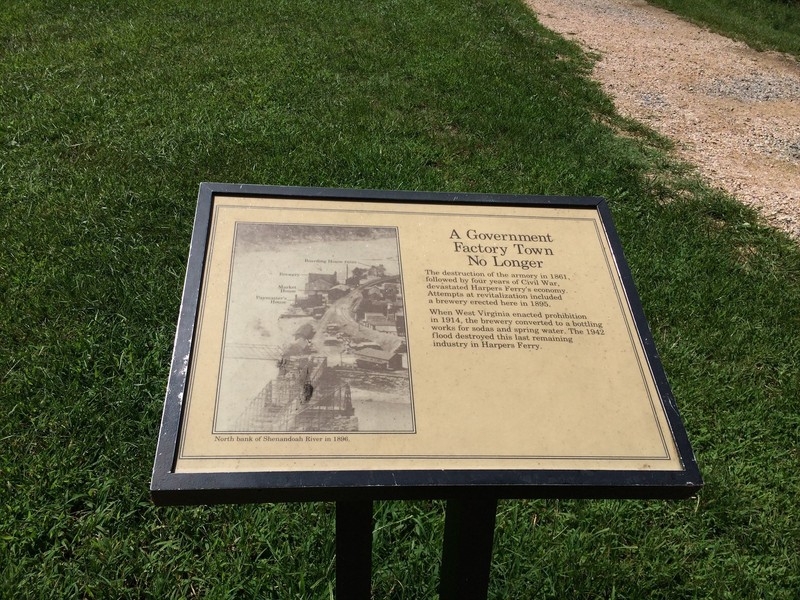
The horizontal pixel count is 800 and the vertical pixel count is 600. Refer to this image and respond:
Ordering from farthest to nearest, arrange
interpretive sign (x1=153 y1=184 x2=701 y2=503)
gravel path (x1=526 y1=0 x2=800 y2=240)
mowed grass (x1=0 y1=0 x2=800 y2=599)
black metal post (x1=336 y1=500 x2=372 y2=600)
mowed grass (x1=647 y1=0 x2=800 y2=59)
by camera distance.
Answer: mowed grass (x1=647 y1=0 x2=800 y2=59)
gravel path (x1=526 y1=0 x2=800 y2=240)
mowed grass (x1=0 y1=0 x2=800 y2=599)
black metal post (x1=336 y1=500 x2=372 y2=600)
interpretive sign (x1=153 y1=184 x2=701 y2=503)

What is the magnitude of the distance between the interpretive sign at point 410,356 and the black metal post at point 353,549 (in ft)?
0.55

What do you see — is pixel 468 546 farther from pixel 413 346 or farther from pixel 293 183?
pixel 293 183

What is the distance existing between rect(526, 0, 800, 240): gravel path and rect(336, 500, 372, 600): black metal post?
3.94 meters

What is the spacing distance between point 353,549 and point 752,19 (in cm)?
1162

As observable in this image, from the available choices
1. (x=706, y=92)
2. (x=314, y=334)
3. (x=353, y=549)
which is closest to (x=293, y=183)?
(x=314, y=334)

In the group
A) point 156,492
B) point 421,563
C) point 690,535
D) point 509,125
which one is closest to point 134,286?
point 421,563

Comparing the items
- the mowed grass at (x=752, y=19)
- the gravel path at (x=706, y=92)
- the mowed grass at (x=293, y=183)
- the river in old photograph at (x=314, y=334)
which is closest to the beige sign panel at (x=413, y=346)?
the river in old photograph at (x=314, y=334)

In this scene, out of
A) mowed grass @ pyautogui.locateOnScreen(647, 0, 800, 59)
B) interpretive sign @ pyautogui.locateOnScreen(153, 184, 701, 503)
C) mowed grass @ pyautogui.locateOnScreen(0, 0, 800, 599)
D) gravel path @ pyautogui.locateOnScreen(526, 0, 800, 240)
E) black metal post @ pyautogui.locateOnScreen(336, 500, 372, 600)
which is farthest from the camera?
mowed grass @ pyautogui.locateOnScreen(647, 0, 800, 59)

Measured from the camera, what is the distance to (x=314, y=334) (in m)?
A: 1.67

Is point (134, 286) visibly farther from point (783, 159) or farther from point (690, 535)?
point (783, 159)

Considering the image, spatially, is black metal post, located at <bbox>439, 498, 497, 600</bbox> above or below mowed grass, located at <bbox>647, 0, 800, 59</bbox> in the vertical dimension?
below

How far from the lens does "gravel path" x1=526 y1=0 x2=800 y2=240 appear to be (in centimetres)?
520

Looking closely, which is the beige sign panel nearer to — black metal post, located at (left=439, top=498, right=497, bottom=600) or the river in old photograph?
the river in old photograph

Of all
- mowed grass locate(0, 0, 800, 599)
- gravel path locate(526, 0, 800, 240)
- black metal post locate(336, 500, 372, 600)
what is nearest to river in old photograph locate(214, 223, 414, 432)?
black metal post locate(336, 500, 372, 600)
